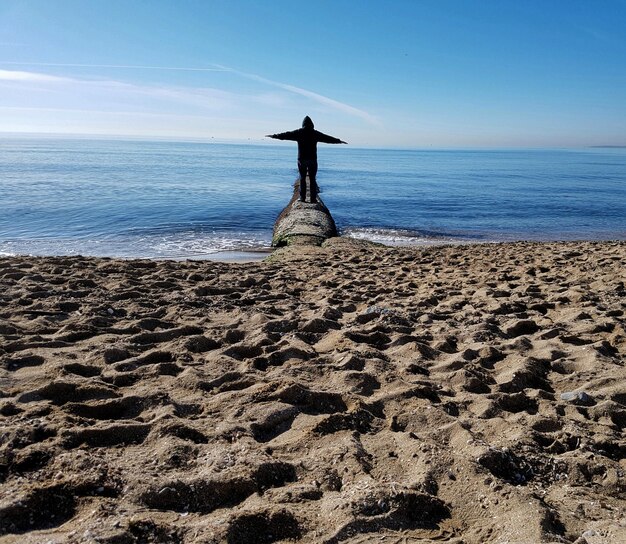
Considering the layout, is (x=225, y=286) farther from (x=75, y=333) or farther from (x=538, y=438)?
(x=538, y=438)

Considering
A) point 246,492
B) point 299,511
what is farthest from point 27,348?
point 299,511

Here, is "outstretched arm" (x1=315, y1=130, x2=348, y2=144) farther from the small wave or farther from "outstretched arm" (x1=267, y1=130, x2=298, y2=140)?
the small wave

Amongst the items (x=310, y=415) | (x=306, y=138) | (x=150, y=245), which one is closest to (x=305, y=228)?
(x=306, y=138)

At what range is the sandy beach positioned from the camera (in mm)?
2373

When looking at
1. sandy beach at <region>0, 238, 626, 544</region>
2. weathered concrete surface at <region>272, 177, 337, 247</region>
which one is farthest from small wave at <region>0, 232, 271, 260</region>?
sandy beach at <region>0, 238, 626, 544</region>

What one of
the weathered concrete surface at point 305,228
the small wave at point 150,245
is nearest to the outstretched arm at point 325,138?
the weathered concrete surface at point 305,228

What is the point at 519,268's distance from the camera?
8.30m

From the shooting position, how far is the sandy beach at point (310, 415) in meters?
2.37

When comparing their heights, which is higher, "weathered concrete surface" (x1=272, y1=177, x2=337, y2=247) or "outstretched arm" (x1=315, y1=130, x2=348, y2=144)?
"outstretched arm" (x1=315, y1=130, x2=348, y2=144)

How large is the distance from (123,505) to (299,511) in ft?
2.75

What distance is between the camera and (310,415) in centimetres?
345

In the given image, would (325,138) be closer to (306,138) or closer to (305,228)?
(306,138)

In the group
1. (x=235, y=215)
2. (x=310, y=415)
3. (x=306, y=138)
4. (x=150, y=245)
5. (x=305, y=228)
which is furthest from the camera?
(x=235, y=215)

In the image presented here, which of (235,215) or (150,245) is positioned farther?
(235,215)
